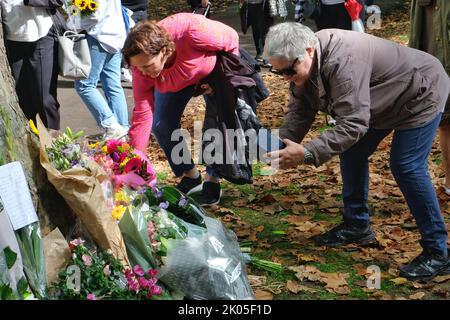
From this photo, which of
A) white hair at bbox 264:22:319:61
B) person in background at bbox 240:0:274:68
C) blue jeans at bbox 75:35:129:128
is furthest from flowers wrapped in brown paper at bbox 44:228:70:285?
person in background at bbox 240:0:274:68

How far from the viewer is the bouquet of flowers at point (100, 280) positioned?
3.25m

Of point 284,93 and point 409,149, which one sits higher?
point 409,149

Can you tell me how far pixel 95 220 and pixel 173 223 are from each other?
0.56 metres

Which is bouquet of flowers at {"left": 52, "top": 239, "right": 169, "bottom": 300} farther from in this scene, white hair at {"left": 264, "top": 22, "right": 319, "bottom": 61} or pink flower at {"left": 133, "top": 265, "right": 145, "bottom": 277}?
white hair at {"left": 264, "top": 22, "right": 319, "bottom": 61}

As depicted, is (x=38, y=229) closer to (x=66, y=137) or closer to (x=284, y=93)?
(x=66, y=137)

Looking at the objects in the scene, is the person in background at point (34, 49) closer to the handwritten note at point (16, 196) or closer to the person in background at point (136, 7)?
the handwritten note at point (16, 196)

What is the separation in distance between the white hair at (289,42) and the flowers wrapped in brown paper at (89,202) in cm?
114

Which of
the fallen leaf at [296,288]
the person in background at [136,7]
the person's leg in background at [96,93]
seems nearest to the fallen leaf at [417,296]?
the fallen leaf at [296,288]

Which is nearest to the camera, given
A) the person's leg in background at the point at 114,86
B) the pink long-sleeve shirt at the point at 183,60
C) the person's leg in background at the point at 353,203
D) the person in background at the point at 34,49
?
the person's leg in background at the point at 353,203

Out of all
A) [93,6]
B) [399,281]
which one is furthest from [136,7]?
[399,281]

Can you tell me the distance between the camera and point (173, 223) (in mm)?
3773
